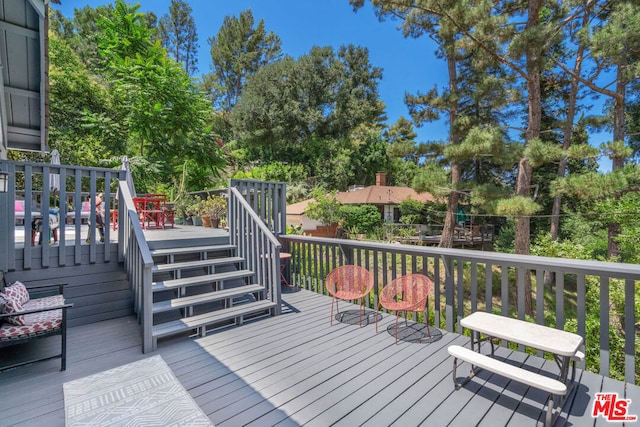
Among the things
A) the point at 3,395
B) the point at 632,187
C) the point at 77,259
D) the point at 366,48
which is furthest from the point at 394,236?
the point at 366,48

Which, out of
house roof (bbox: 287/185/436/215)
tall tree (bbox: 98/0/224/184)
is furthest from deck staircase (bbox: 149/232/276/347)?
house roof (bbox: 287/185/436/215)

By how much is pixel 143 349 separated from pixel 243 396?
4.39 ft

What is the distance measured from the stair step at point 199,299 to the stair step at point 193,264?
0.42m

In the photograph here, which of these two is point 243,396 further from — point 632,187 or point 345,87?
point 345,87

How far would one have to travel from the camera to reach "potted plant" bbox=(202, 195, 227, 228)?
6.95m

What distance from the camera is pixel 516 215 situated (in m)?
9.02

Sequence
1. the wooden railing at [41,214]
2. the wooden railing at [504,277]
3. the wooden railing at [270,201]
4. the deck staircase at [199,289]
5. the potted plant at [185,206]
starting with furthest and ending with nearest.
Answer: the potted plant at [185,206] → the wooden railing at [270,201] → the deck staircase at [199,289] → the wooden railing at [41,214] → the wooden railing at [504,277]

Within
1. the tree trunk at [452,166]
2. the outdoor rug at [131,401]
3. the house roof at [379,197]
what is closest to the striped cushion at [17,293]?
the outdoor rug at [131,401]

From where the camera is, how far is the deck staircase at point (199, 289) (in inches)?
131

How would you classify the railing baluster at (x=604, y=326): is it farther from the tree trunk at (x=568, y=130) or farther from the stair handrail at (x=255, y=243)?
the tree trunk at (x=568, y=130)

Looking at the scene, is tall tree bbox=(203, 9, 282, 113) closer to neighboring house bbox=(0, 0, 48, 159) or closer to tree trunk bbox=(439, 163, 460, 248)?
tree trunk bbox=(439, 163, 460, 248)

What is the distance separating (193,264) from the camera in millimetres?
3953

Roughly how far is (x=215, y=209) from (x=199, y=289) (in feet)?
10.7

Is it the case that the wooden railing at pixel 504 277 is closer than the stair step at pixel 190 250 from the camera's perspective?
Yes
